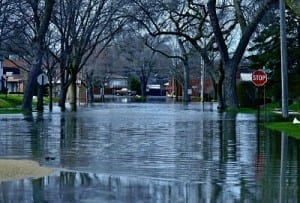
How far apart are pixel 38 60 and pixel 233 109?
1452 centimetres

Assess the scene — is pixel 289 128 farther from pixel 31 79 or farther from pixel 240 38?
pixel 31 79

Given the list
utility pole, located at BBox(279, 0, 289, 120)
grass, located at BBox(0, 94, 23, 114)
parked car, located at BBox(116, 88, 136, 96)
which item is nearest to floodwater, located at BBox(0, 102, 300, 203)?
utility pole, located at BBox(279, 0, 289, 120)

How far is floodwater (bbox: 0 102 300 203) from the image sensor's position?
32.8ft

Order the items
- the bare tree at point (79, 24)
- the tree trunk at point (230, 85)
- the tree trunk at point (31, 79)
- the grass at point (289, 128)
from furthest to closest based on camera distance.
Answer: the bare tree at point (79, 24) < the tree trunk at point (230, 85) < the tree trunk at point (31, 79) < the grass at point (289, 128)

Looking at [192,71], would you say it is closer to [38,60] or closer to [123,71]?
[123,71]

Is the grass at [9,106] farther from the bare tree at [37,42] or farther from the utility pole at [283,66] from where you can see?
the utility pole at [283,66]

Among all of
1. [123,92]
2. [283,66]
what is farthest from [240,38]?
[123,92]

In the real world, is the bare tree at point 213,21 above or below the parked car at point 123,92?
above

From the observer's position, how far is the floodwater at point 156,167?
1001 centimetres

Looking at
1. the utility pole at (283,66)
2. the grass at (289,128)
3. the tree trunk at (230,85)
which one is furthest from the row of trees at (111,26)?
the grass at (289,128)

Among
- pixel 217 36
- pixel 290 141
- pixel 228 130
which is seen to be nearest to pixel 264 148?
pixel 290 141

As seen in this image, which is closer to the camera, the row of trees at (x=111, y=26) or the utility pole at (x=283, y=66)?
the utility pole at (x=283, y=66)

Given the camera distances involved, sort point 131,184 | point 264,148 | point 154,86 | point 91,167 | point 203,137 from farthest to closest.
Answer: point 154,86 < point 203,137 < point 264,148 < point 91,167 < point 131,184

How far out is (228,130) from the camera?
26.2 meters
